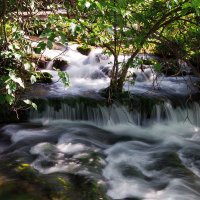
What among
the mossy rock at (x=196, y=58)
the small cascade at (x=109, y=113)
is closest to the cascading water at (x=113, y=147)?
the small cascade at (x=109, y=113)

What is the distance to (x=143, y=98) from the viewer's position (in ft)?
30.6

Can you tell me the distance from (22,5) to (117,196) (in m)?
3.01

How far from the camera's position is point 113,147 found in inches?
283

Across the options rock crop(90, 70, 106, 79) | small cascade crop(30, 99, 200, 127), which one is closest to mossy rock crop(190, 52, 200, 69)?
small cascade crop(30, 99, 200, 127)

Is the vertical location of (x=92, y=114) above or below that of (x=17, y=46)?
below

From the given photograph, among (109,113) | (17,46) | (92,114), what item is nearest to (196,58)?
(109,113)

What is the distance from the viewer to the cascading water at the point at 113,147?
545 centimetres

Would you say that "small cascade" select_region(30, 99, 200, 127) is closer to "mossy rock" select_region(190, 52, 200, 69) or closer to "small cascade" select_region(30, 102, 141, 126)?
"small cascade" select_region(30, 102, 141, 126)

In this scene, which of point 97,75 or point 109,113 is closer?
point 109,113

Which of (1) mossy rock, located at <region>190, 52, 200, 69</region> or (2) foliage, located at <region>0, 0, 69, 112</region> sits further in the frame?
(1) mossy rock, located at <region>190, 52, 200, 69</region>

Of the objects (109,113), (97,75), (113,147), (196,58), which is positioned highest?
(196,58)

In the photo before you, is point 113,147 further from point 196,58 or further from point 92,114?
point 196,58

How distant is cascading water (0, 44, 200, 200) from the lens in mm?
5449

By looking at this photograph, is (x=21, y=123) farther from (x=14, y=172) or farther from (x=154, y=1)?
(x=154, y=1)
